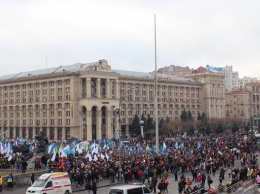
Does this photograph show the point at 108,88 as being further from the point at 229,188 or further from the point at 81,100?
the point at 229,188

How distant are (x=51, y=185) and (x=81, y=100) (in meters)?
57.7

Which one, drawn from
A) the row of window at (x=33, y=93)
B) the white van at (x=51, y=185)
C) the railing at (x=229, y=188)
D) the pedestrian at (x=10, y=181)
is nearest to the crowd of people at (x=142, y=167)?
the white van at (x=51, y=185)

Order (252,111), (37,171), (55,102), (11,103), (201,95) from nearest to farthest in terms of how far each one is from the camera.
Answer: (37,171) < (55,102) < (11,103) < (201,95) < (252,111)

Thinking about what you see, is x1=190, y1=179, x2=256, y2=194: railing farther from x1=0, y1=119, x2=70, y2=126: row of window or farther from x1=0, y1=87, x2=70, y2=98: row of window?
x1=0, y1=87, x2=70, y2=98: row of window

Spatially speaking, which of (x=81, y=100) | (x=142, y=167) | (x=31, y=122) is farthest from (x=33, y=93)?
(x=142, y=167)

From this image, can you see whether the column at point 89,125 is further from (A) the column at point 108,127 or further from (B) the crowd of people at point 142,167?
(B) the crowd of people at point 142,167

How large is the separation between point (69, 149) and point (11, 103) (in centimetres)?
6381

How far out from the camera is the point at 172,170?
3503 centimetres

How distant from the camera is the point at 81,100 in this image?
81000 mm

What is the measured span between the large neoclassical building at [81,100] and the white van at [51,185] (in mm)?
45918

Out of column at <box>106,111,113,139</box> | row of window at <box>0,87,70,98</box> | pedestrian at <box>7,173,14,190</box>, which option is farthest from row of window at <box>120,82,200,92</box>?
pedestrian at <box>7,173,14,190</box>

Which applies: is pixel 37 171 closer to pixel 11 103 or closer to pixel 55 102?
pixel 55 102

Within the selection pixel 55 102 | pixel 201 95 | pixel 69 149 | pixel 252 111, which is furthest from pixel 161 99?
pixel 69 149

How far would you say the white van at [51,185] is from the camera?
910 inches
